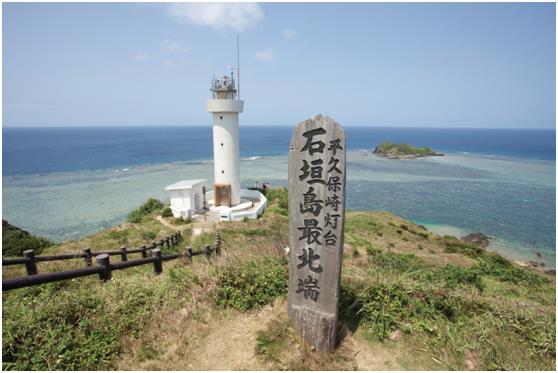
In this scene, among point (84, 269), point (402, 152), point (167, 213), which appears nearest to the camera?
point (84, 269)

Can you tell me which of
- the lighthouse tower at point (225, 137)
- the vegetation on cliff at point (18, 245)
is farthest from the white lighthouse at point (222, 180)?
the vegetation on cliff at point (18, 245)

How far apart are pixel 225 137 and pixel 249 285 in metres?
14.5

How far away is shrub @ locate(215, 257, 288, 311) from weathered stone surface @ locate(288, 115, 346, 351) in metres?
0.72

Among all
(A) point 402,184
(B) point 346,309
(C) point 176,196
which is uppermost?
(B) point 346,309

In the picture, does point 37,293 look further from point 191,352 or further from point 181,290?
point 191,352

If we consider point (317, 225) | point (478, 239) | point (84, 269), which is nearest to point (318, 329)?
point (317, 225)

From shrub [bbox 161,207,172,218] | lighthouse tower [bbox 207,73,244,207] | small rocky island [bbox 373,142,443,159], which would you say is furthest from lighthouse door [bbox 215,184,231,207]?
small rocky island [bbox 373,142,443,159]

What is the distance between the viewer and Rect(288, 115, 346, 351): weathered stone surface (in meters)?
3.50

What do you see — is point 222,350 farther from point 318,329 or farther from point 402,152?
point 402,152

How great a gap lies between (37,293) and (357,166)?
50.8m

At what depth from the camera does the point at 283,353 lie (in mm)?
3643

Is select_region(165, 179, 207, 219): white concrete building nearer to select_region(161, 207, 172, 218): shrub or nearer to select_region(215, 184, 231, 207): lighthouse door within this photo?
select_region(161, 207, 172, 218): shrub

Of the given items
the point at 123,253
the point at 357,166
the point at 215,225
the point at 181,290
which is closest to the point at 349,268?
the point at 181,290

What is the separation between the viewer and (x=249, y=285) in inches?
181
